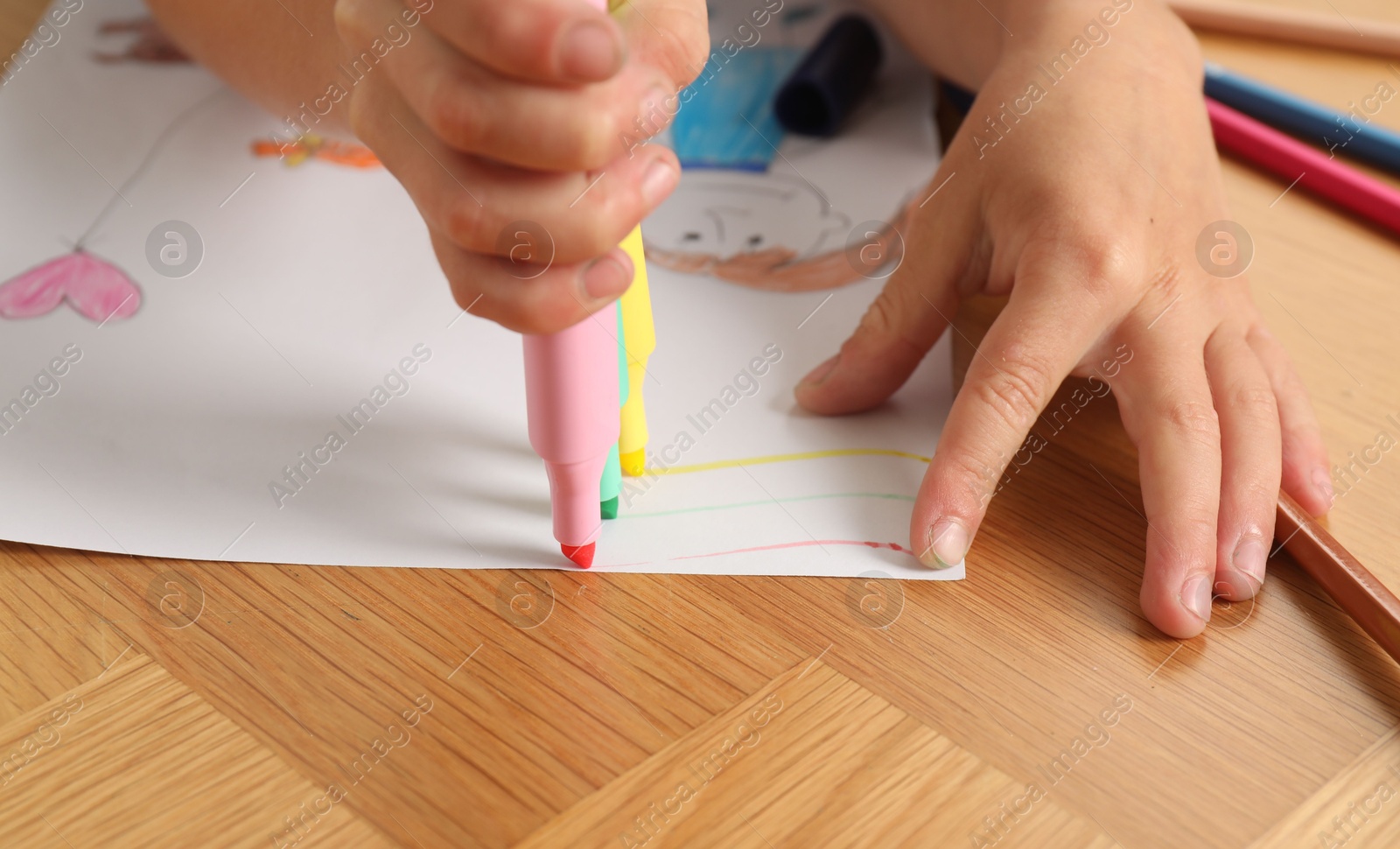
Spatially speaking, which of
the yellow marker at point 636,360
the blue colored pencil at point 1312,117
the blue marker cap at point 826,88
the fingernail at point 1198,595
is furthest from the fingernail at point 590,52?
the blue colored pencil at point 1312,117

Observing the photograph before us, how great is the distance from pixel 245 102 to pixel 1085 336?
1.47ft

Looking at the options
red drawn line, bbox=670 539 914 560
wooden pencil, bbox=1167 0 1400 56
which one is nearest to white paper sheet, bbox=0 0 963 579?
red drawn line, bbox=670 539 914 560

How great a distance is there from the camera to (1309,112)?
582 mm

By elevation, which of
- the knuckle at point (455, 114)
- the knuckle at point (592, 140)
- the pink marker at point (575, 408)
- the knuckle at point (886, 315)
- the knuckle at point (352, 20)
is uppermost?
the knuckle at point (352, 20)

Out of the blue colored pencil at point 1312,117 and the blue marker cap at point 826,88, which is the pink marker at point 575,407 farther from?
the blue colored pencil at point 1312,117

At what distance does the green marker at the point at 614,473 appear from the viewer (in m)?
0.35

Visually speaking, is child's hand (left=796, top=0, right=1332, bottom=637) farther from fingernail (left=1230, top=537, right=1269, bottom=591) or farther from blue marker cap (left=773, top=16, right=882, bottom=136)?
blue marker cap (left=773, top=16, right=882, bottom=136)

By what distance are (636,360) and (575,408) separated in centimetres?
8

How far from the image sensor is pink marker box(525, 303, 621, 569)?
0.30 meters

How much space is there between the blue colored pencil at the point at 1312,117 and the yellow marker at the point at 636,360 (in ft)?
1.37

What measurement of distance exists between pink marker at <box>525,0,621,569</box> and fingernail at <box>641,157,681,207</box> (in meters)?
0.03

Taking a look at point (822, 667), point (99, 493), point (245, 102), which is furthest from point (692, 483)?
point (245, 102)

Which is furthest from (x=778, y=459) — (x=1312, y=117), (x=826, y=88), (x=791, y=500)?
(x=1312, y=117)

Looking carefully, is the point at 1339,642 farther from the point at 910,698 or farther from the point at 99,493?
the point at 99,493
